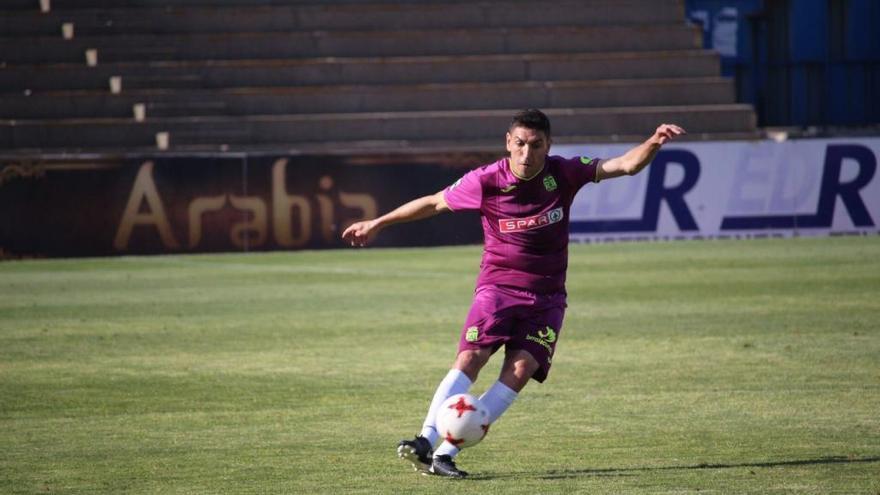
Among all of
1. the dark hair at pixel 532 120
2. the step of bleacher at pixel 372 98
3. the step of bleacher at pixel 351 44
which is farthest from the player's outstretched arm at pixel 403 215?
the step of bleacher at pixel 351 44

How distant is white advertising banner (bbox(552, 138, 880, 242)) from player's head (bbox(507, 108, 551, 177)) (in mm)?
18449

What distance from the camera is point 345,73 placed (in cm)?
3297

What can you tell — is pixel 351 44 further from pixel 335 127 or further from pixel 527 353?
pixel 527 353

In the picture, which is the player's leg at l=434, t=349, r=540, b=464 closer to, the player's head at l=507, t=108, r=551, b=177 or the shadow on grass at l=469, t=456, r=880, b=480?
the shadow on grass at l=469, t=456, r=880, b=480

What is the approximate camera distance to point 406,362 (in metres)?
12.4

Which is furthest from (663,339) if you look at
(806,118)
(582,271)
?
(806,118)

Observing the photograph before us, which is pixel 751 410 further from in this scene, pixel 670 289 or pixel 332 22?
pixel 332 22

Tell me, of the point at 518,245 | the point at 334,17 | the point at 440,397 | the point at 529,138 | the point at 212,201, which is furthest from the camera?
the point at 334,17

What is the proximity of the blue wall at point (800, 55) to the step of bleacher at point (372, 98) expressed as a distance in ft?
26.4

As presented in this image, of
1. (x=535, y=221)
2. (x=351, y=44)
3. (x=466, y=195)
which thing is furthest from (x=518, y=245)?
(x=351, y=44)

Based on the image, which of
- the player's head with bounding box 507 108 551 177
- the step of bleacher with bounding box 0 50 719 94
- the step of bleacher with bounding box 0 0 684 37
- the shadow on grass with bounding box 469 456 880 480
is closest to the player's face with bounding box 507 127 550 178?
the player's head with bounding box 507 108 551 177

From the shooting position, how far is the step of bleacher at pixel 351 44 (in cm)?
3316

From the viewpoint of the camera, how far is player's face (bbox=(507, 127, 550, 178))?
7.57 metres

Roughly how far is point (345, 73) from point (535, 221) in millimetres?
25523
